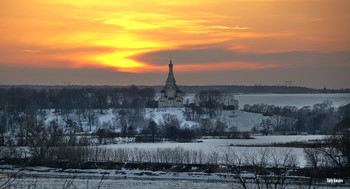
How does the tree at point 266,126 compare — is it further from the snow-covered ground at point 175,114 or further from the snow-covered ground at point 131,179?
the snow-covered ground at point 131,179

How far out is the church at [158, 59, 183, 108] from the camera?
352 feet

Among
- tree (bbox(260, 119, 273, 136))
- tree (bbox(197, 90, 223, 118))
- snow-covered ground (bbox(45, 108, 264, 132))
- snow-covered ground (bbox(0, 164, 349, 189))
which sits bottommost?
snow-covered ground (bbox(0, 164, 349, 189))

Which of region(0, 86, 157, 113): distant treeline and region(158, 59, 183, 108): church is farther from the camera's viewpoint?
region(158, 59, 183, 108): church

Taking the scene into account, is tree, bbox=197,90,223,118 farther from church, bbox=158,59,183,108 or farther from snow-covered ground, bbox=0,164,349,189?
snow-covered ground, bbox=0,164,349,189

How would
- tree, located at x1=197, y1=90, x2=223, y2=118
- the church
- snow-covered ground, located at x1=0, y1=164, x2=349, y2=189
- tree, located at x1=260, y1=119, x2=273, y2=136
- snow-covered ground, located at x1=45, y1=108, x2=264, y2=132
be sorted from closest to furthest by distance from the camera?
snow-covered ground, located at x1=0, y1=164, x2=349, y2=189 → tree, located at x1=260, y1=119, x2=273, y2=136 → snow-covered ground, located at x1=45, y1=108, x2=264, y2=132 → tree, located at x1=197, y1=90, x2=223, y2=118 → the church

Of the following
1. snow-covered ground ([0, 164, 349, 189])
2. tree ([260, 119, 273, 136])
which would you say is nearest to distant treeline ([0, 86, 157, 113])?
tree ([260, 119, 273, 136])

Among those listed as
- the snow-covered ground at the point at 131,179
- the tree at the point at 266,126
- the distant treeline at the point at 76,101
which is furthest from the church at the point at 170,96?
the snow-covered ground at the point at 131,179

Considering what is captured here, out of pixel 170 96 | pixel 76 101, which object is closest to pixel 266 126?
pixel 170 96

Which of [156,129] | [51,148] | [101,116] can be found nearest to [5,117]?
[101,116]

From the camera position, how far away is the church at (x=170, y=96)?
4225 inches

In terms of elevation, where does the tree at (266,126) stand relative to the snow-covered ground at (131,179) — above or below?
above

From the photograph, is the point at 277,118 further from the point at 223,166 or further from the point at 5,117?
the point at 223,166

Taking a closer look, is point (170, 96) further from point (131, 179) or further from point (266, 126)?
point (131, 179)

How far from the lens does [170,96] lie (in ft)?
363
